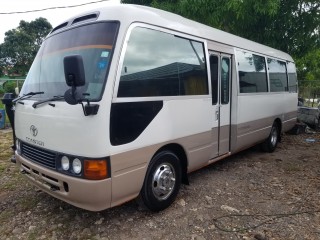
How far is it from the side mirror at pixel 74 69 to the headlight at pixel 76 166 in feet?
2.63

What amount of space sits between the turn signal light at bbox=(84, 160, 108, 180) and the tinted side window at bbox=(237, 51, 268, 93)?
3478 millimetres

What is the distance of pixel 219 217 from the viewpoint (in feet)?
12.5

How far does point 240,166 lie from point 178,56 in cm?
301

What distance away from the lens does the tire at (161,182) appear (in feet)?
12.1

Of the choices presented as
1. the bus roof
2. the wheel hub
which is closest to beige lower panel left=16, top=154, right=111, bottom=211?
the wheel hub

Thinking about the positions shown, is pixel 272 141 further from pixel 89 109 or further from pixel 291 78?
pixel 89 109

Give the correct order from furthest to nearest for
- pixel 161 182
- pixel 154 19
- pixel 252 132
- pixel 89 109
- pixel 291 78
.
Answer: pixel 291 78, pixel 252 132, pixel 161 182, pixel 154 19, pixel 89 109

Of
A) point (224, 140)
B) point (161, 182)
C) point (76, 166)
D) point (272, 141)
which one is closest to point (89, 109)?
point (76, 166)

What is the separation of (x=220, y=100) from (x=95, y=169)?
2.73 meters

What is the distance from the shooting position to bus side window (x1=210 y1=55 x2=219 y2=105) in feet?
15.8

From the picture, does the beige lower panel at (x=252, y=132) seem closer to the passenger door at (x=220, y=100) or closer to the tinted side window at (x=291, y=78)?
the passenger door at (x=220, y=100)

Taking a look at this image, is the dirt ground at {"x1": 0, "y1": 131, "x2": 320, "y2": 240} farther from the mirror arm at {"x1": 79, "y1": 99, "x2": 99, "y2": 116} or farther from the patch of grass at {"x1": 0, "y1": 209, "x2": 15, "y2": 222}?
the mirror arm at {"x1": 79, "y1": 99, "x2": 99, "y2": 116}

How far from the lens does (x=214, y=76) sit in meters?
4.89

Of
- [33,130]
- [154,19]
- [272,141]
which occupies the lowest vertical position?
[272,141]
